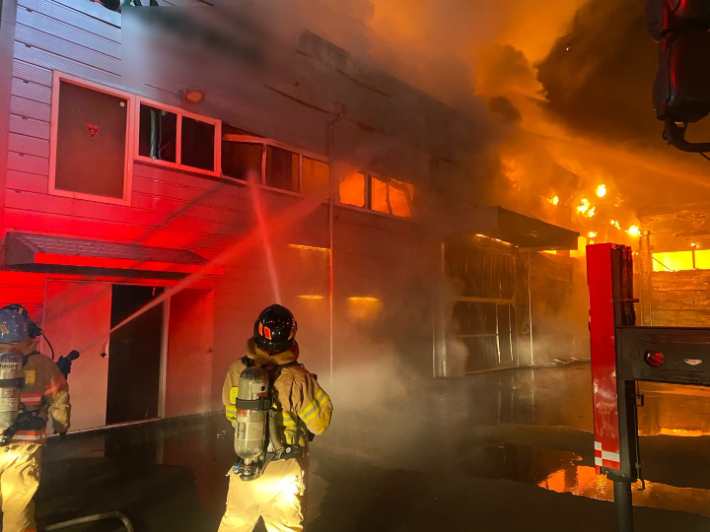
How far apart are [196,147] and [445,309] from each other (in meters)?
6.48

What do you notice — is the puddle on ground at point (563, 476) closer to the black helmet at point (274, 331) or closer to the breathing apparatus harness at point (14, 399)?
the black helmet at point (274, 331)

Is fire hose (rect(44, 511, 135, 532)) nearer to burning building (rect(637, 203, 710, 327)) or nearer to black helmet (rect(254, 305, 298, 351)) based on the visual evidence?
black helmet (rect(254, 305, 298, 351))

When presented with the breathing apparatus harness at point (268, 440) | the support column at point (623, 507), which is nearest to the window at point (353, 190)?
the breathing apparatus harness at point (268, 440)

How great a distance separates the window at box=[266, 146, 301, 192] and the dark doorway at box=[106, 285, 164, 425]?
8.66 feet

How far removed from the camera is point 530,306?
1350cm

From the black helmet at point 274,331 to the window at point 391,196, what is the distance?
7363 millimetres

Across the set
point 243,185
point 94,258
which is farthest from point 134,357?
point 243,185

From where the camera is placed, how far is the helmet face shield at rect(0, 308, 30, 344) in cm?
288

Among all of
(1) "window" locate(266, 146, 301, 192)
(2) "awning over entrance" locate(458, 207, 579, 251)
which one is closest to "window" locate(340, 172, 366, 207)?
(1) "window" locate(266, 146, 301, 192)

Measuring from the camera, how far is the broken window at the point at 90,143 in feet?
18.1

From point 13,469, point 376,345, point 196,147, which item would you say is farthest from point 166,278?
point 376,345

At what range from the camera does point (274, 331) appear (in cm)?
231

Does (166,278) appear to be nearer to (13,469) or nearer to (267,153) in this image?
(267,153)

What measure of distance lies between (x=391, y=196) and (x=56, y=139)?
21.1 feet
